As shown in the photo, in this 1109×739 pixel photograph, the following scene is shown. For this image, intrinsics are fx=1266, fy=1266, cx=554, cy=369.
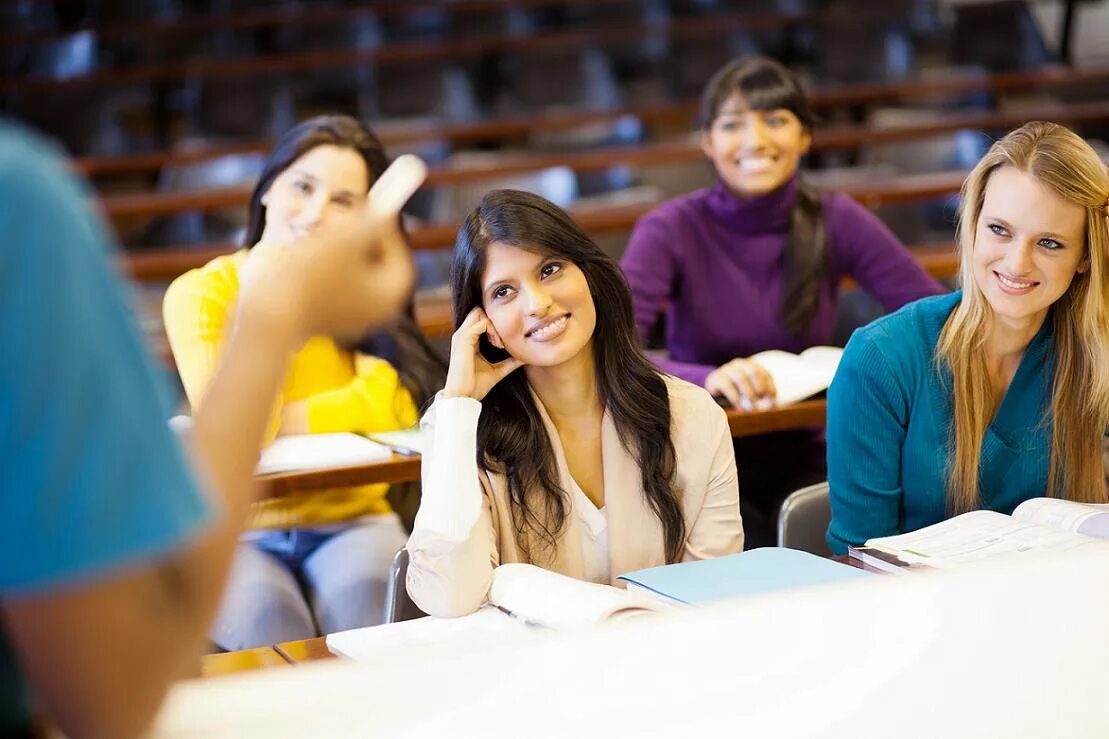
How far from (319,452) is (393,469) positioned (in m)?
0.14

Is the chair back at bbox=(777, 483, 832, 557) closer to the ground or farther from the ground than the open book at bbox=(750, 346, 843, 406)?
closer to the ground

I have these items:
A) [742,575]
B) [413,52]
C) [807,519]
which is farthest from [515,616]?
[413,52]

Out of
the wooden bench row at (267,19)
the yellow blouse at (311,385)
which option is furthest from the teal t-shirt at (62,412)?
the wooden bench row at (267,19)

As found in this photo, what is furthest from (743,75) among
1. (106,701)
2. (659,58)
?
(659,58)

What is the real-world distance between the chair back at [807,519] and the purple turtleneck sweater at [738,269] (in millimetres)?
829

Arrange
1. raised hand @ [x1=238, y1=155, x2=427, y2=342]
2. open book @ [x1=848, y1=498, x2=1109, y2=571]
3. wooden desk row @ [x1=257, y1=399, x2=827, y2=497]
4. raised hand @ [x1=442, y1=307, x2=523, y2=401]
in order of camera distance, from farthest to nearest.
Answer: wooden desk row @ [x1=257, y1=399, x2=827, y2=497] < raised hand @ [x1=442, y1=307, x2=523, y2=401] < open book @ [x1=848, y1=498, x2=1109, y2=571] < raised hand @ [x1=238, y1=155, x2=427, y2=342]

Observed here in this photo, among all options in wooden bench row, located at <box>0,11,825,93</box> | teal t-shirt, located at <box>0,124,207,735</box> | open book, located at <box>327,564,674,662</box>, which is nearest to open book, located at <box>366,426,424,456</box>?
open book, located at <box>327,564,674,662</box>

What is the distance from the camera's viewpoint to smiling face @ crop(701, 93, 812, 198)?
271 centimetres

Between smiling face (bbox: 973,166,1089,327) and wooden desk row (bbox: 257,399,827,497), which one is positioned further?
wooden desk row (bbox: 257,399,827,497)

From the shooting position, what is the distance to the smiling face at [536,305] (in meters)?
1.69

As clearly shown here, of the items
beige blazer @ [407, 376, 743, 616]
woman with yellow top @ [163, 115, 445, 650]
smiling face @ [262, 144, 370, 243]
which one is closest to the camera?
beige blazer @ [407, 376, 743, 616]

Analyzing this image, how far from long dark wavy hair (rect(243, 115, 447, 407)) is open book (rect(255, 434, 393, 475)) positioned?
0.75ft

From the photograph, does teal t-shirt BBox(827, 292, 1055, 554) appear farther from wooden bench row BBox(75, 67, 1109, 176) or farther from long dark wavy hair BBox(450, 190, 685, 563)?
wooden bench row BBox(75, 67, 1109, 176)

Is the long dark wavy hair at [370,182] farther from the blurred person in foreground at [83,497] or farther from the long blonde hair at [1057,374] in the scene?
the blurred person in foreground at [83,497]
